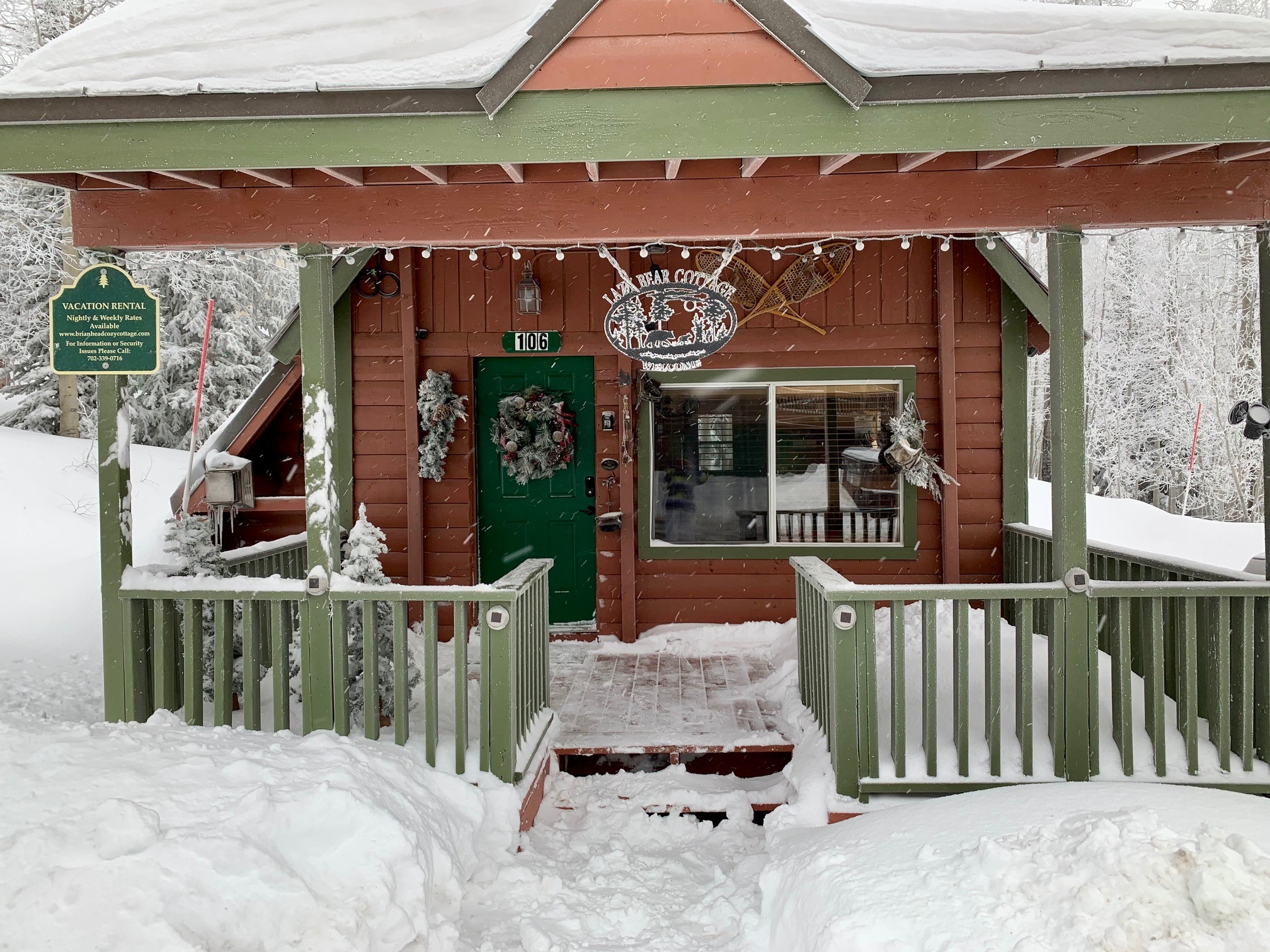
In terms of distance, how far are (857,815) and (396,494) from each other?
Answer: 13.7 ft

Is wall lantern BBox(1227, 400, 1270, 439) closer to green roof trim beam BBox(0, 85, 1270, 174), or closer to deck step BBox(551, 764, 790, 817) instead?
green roof trim beam BBox(0, 85, 1270, 174)

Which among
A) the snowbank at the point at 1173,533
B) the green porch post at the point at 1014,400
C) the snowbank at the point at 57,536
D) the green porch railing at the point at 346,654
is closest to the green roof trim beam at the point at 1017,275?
the green porch post at the point at 1014,400

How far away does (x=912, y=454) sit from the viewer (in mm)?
6281

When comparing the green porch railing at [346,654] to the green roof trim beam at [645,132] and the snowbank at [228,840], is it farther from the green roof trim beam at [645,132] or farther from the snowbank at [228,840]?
the green roof trim beam at [645,132]

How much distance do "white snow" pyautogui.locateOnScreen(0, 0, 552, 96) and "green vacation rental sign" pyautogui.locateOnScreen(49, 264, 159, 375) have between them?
85 centimetres

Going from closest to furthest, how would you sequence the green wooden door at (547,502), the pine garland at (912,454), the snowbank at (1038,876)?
the snowbank at (1038,876)
the pine garland at (912,454)
the green wooden door at (547,502)

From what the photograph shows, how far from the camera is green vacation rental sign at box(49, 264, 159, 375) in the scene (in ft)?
13.3

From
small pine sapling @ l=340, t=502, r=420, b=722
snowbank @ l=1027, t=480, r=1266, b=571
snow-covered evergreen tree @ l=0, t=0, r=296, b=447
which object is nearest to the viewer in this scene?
small pine sapling @ l=340, t=502, r=420, b=722

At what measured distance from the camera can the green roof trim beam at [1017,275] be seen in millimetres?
5867

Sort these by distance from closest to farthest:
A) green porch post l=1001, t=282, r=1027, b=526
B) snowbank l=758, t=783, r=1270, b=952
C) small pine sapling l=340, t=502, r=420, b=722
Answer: snowbank l=758, t=783, r=1270, b=952 < small pine sapling l=340, t=502, r=420, b=722 < green porch post l=1001, t=282, r=1027, b=526

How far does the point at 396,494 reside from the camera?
22.2 ft

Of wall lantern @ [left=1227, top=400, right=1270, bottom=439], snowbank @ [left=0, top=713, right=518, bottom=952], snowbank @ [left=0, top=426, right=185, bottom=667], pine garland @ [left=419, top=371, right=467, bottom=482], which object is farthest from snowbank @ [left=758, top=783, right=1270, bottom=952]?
snowbank @ [left=0, top=426, right=185, bottom=667]

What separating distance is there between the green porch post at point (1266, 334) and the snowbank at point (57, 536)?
6.93m

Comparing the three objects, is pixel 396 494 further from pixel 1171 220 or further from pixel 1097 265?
pixel 1097 265
